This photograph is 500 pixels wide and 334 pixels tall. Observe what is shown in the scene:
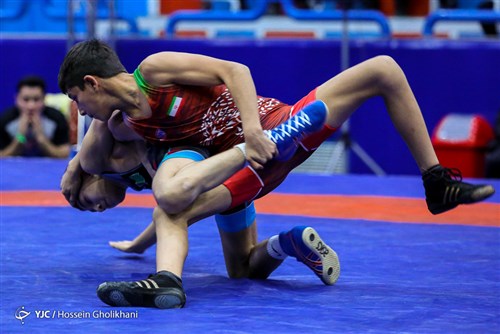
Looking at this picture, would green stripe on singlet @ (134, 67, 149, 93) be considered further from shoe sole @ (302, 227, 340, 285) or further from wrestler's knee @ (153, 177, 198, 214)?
shoe sole @ (302, 227, 340, 285)

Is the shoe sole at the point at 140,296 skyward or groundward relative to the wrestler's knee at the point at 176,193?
groundward

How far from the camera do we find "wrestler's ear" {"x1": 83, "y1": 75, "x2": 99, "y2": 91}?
3750 mm

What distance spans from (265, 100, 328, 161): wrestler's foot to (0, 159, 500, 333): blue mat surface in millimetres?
553

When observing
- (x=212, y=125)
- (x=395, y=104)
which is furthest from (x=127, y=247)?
(x=395, y=104)

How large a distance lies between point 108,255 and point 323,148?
372cm

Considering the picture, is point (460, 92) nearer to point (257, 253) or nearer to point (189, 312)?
point (257, 253)

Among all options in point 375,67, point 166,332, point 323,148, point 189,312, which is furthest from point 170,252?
point 323,148

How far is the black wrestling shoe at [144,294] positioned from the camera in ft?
11.5

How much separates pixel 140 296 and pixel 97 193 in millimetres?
852

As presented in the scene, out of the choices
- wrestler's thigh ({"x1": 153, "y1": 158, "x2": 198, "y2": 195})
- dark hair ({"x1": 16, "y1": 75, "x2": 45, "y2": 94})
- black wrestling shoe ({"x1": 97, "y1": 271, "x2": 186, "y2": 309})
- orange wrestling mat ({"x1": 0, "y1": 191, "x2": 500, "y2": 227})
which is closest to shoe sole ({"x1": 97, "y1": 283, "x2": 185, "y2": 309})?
black wrestling shoe ({"x1": 97, "y1": 271, "x2": 186, "y2": 309})

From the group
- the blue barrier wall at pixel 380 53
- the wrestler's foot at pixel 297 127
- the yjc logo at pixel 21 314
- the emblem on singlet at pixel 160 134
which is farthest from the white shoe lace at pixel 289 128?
the blue barrier wall at pixel 380 53

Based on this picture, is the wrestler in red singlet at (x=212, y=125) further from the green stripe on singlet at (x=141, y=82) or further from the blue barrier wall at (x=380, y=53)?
the blue barrier wall at (x=380, y=53)

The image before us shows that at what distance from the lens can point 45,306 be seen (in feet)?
11.7

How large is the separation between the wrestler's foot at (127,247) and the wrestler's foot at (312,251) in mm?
838
